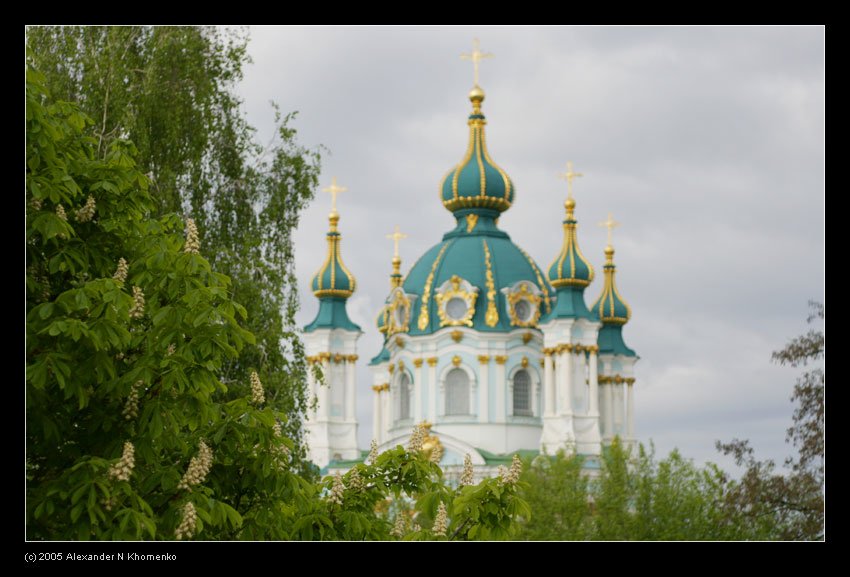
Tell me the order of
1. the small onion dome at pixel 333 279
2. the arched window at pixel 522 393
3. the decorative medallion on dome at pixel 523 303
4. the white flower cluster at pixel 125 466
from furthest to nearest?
the small onion dome at pixel 333 279, the arched window at pixel 522 393, the decorative medallion on dome at pixel 523 303, the white flower cluster at pixel 125 466

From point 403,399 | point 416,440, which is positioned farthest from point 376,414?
point 416,440

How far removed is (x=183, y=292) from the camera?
9250 millimetres

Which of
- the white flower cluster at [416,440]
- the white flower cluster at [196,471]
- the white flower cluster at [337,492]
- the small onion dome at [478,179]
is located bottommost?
the white flower cluster at [337,492]

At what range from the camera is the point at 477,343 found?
143ft

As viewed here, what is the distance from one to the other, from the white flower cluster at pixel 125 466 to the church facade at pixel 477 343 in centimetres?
3290

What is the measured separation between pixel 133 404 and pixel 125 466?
23.1 inches

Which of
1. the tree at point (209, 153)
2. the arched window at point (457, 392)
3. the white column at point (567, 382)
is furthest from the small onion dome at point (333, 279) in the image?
the tree at point (209, 153)

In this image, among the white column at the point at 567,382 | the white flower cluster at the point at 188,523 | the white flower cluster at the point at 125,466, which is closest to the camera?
the white flower cluster at the point at 125,466

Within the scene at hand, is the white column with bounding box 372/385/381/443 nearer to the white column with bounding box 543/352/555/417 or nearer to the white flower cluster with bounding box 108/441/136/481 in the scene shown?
the white column with bounding box 543/352/555/417

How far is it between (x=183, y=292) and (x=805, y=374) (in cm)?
1007

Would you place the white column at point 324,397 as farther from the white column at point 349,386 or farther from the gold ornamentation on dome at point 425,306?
the gold ornamentation on dome at point 425,306

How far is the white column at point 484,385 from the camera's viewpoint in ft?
143
